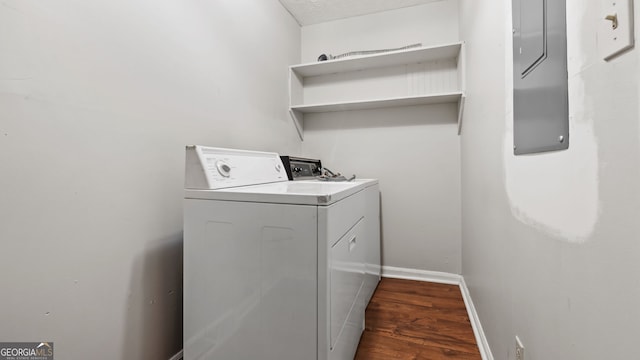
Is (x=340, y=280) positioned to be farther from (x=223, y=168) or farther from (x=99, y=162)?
(x=99, y=162)

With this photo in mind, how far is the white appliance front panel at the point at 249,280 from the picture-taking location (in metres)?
0.96

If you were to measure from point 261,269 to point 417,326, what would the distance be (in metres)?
1.18

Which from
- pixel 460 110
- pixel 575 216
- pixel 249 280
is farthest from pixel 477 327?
pixel 460 110

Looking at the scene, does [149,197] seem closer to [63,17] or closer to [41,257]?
[41,257]

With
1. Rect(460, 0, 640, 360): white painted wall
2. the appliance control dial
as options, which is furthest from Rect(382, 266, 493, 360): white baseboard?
the appliance control dial

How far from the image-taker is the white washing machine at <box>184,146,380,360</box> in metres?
0.95

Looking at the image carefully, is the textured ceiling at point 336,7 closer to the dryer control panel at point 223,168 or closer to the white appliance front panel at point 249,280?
the dryer control panel at point 223,168

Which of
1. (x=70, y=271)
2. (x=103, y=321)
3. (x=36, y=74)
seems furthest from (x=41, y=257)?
(x=36, y=74)

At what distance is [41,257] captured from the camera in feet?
2.77

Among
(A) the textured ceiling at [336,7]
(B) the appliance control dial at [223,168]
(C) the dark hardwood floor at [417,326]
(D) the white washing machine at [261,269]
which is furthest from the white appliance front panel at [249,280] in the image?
(A) the textured ceiling at [336,7]

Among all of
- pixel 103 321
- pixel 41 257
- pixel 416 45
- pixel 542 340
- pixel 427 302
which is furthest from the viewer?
pixel 416 45

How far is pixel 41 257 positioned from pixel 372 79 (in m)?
2.45

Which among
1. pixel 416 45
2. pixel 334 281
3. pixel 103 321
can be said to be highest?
pixel 416 45

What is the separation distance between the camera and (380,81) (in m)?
2.46
